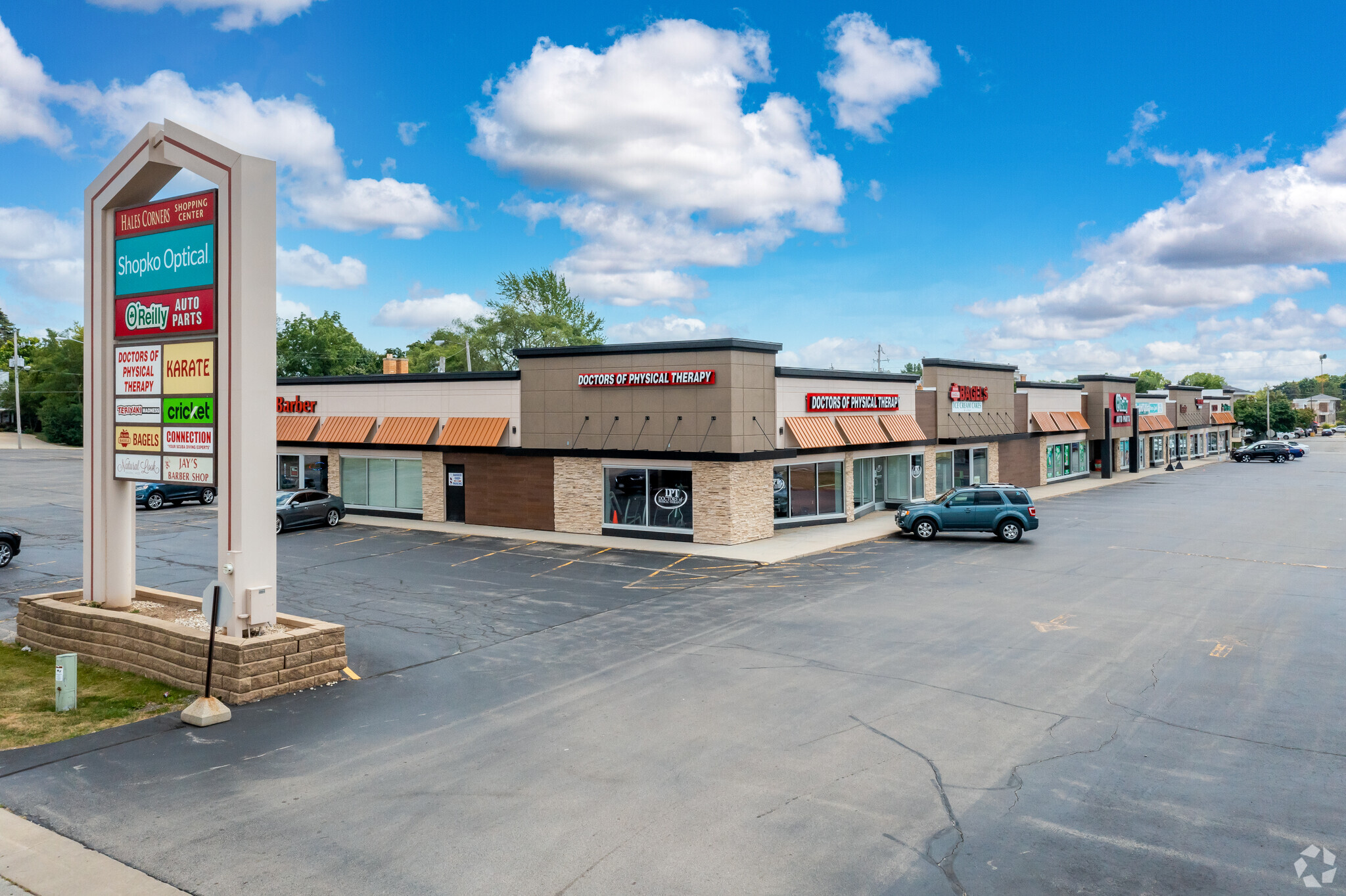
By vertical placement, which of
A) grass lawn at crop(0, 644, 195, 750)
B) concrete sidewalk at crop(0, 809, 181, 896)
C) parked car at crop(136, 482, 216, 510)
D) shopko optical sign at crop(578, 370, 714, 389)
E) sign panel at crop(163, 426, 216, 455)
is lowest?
concrete sidewalk at crop(0, 809, 181, 896)

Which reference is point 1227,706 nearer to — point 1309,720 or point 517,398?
point 1309,720

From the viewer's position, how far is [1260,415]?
105625mm

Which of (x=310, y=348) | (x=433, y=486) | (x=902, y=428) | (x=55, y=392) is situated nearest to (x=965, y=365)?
(x=902, y=428)

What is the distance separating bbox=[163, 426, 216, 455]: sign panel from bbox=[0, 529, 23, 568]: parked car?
13463mm

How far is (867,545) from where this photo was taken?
27594mm

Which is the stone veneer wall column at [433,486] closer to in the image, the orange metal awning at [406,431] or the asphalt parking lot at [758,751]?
the orange metal awning at [406,431]

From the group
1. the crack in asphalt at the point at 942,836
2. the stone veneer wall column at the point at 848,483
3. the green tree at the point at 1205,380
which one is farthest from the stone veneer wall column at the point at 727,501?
the green tree at the point at 1205,380

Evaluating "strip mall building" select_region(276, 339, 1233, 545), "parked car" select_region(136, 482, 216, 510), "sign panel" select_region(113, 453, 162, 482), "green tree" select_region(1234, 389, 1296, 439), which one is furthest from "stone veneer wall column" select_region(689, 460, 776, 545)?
"green tree" select_region(1234, 389, 1296, 439)

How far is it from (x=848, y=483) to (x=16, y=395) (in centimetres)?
7895

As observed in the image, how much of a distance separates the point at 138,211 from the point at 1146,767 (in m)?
18.4

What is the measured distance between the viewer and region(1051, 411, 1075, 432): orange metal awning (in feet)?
Answer: 167

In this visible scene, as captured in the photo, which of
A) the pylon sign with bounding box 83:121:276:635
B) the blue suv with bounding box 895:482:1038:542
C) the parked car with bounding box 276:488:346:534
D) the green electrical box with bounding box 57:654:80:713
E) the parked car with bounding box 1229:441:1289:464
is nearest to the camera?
the green electrical box with bounding box 57:654:80:713

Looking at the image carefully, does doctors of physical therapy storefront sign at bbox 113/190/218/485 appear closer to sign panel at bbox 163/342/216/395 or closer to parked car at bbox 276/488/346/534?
sign panel at bbox 163/342/216/395

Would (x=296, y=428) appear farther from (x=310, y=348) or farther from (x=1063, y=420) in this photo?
(x=310, y=348)
